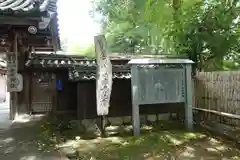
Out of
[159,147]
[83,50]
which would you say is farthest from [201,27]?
[83,50]

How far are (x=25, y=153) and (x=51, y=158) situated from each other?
661mm

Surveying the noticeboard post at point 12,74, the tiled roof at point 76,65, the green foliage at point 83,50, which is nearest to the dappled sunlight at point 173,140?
the tiled roof at point 76,65

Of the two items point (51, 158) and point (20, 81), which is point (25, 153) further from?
point (20, 81)

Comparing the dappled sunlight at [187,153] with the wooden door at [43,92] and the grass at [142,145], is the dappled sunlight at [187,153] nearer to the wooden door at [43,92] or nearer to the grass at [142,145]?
the grass at [142,145]

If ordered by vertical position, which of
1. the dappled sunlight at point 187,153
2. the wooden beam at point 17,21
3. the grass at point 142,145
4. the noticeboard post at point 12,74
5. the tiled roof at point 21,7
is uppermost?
the tiled roof at point 21,7

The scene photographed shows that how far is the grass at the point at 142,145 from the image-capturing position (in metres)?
6.18

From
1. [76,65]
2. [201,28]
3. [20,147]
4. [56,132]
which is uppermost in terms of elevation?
[201,28]

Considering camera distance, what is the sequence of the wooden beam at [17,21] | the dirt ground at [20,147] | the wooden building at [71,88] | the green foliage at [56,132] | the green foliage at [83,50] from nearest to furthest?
the wooden beam at [17,21], the dirt ground at [20,147], the green foliage at [56,132], the wooden building at [71,88], the green foliage at [83,50]

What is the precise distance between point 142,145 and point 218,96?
11.6ft

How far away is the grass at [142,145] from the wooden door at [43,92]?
3.61 m

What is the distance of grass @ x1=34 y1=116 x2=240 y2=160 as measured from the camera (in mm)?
6176

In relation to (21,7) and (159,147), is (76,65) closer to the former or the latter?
(159,147)

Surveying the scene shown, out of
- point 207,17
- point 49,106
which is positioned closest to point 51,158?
point 49,106

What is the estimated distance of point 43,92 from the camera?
12.3m
